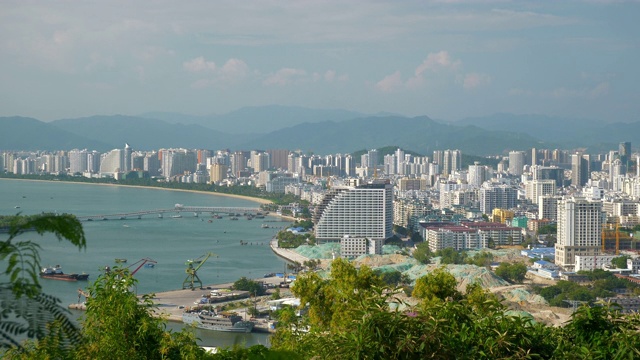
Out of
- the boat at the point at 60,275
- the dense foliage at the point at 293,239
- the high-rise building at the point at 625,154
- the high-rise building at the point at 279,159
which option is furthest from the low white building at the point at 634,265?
the high-rise building at the point at 279,159

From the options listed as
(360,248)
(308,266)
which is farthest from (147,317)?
(360,248)

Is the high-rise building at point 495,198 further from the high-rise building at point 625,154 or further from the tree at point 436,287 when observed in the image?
the tree at point 436,287

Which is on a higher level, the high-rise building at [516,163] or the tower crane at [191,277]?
the high-rise building at [516,163]

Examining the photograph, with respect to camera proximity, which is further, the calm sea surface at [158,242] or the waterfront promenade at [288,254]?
the waterfront promenade at [288,254]

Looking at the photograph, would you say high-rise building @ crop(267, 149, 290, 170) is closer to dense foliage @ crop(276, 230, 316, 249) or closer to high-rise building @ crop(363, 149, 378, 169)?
high-rise building @ crop(363, 149, 378, 169)

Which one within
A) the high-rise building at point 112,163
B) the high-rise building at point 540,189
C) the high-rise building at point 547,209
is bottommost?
the high-rise building at point 547,209

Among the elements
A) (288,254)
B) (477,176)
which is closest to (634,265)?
(288,254)

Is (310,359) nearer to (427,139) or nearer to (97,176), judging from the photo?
(97,176)

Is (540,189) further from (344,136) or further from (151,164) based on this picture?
(344,136)
